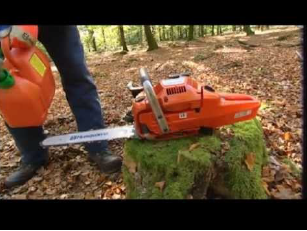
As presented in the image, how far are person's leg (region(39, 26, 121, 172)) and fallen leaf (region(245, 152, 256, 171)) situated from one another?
756 millimetres

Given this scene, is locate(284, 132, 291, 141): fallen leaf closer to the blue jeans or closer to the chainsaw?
the chainsaw

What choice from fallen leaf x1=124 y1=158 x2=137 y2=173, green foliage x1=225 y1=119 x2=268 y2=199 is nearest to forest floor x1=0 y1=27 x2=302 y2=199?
green foliage x1=225 y1=119 x2=268 y2=199

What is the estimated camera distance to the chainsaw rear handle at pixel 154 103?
1.41 m

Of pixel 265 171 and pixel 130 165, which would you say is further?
pixel 265 171

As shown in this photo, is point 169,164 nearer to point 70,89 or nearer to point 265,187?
point 265,187

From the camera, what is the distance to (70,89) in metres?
1.92

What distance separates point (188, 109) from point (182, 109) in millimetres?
30

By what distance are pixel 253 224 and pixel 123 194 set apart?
2.51 ft

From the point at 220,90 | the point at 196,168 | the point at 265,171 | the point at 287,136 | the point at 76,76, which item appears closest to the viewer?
the point at 196,168

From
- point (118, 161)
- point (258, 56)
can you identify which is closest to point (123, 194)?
point (118, 161)

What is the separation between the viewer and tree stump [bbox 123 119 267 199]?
1403 mm

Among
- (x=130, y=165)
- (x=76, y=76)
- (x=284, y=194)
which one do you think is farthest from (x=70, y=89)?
(x=284, y=194)

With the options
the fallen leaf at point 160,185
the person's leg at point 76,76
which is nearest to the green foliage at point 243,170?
the fallen leaf at point 160,185

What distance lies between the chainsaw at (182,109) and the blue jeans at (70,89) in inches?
18.7
